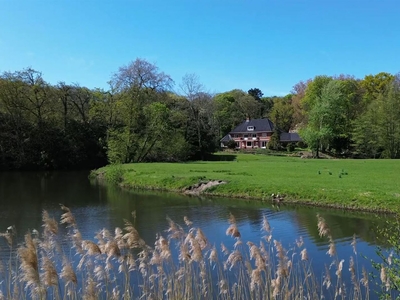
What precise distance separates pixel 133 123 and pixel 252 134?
43397 mm

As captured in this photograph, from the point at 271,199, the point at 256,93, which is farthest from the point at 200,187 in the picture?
the point at 256,93

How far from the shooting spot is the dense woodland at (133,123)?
2179 inches

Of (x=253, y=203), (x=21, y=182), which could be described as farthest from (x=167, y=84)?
(x=253, y=203)

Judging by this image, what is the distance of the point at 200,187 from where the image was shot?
2959 cm

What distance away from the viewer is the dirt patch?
28969mm

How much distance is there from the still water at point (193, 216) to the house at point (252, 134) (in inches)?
2420

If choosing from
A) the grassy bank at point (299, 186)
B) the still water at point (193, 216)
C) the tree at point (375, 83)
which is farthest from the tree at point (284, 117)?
the still water at point (193, 216)

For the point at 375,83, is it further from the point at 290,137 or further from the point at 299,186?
the point at 299,186

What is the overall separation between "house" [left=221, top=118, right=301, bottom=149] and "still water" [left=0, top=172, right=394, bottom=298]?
202 feet

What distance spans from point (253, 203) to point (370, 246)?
Result: 1030 cm

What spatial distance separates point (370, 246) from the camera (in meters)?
14.8

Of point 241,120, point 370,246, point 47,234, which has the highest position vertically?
point 241,120

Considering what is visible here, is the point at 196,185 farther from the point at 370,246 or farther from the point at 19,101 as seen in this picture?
the point at 19,101

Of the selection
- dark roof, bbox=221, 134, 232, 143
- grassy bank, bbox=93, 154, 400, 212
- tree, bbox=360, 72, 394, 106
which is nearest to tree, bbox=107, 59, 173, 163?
grassy bank, bbox=93, 154, 400, 212
